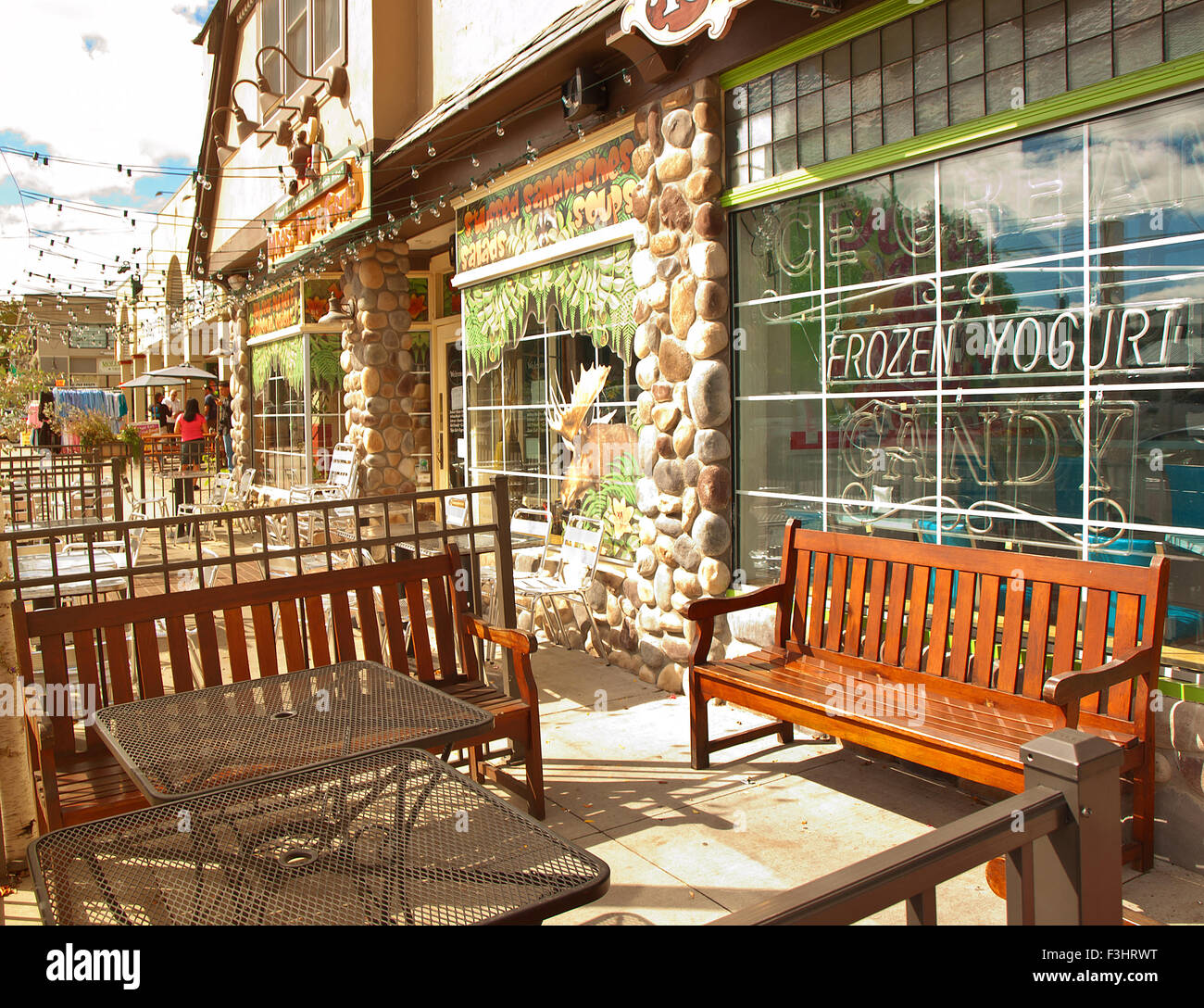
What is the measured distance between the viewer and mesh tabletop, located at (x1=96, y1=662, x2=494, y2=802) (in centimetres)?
272

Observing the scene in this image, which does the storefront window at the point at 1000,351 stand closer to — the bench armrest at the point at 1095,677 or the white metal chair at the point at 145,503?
the bench armrest at the point at 1095,677

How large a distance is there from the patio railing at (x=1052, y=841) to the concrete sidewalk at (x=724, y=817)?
1.54 metres

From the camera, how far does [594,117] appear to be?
652 centimetres

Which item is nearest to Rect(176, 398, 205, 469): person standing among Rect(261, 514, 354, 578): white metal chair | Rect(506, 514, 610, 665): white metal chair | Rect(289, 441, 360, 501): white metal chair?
Rect(261, 514, 354, 578): white metal chair

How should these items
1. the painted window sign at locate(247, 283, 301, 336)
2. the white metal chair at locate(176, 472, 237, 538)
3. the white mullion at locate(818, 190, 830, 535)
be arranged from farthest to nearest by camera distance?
1. the white metal chair at locate(176, 472, 237, 538)
2. the painted window sign at locate(247, 283, 301, 336)
3. the white mullion at locate(818, 190, 830, 535)

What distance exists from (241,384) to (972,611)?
14520 mm

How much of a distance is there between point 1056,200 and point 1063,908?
3.06 m

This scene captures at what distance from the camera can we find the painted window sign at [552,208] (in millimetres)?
6457

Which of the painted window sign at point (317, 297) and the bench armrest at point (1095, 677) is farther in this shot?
the painted window sign at point (317, 297)

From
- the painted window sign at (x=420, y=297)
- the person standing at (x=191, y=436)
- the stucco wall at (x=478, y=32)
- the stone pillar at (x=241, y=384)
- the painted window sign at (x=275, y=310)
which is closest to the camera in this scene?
the stucco wall at (x=478, y=32)

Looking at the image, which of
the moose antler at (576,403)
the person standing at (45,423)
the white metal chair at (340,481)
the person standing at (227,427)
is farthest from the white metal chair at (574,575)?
the person standing at (45,423)

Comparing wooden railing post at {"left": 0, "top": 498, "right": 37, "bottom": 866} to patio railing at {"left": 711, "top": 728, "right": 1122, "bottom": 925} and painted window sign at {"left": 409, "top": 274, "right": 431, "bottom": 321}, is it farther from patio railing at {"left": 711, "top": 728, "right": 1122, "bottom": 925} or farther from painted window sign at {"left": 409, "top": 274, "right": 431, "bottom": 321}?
painted window sign at {"left": 409, "top": 274, "right": 431, "bottom": 321}

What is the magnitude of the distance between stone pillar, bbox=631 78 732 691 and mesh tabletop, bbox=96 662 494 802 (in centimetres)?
259

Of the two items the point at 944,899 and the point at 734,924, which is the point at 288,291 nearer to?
the point at 944,899
